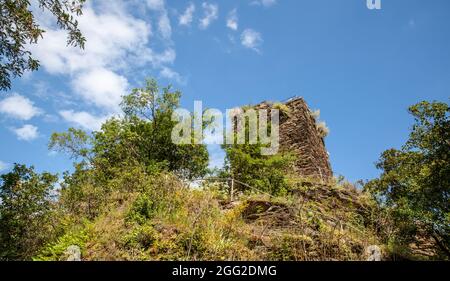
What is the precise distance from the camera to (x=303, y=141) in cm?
2356

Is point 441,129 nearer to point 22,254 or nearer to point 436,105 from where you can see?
point 436,105

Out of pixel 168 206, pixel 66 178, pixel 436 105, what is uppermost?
pixel 436 105

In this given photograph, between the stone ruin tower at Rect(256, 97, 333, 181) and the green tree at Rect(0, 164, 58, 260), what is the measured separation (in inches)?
602

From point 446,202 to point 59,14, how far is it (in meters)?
11.9

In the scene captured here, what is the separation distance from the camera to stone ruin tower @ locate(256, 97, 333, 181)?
22.6 m

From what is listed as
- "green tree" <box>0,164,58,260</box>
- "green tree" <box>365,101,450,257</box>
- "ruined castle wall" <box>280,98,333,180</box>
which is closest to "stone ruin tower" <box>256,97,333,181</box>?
"ruined castle wall" <box>280,98,333,180</box>

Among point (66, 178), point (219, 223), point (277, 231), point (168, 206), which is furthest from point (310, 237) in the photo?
point (66, 178)

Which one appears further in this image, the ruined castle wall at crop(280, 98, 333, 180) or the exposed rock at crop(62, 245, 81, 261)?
the ruined castle wall at crop(280, 98, 333, 180)

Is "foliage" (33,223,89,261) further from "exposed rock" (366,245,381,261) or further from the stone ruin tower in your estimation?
the stone ruin tower

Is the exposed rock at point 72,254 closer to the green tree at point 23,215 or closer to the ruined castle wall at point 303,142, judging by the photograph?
the green tree at point 23,215

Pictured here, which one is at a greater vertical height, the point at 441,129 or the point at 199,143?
the point at 199,143

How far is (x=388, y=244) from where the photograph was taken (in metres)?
10.4

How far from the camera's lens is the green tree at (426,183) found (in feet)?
33.0
